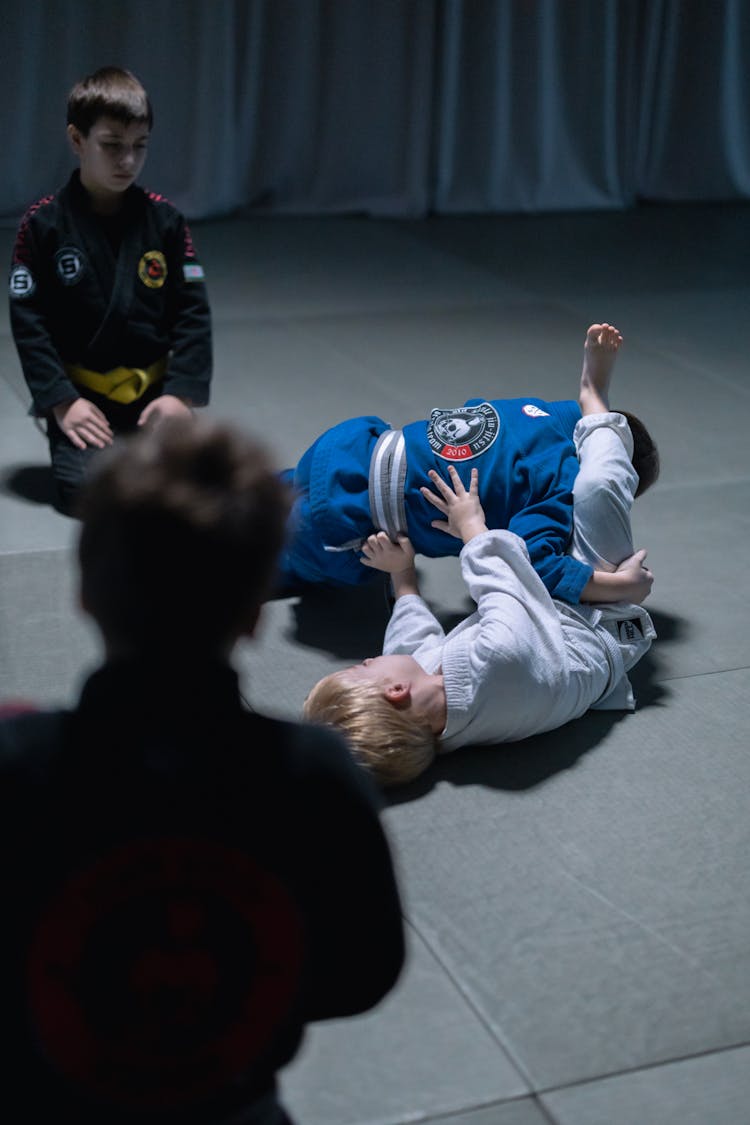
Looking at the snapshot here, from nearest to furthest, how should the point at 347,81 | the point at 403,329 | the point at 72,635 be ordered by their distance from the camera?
the point at 72,635
the point at 403,329
the point at 347,81

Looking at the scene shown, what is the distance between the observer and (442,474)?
8.79 feet

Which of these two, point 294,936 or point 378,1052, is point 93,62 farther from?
point 294,936

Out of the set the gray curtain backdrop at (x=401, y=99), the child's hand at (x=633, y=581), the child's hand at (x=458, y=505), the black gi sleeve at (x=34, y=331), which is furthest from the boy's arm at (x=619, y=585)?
the gray curtain backdrop at (x=401, y=99)

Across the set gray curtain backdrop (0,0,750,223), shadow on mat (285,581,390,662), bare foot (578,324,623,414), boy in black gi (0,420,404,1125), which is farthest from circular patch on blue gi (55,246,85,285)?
gray curtain backdrop (0,0,750,223)

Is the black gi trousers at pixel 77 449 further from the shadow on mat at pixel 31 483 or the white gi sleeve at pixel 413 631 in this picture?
the white gi sleeve at pixel 413 631

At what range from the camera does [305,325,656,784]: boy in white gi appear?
2.18 m

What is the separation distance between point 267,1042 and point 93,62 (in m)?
5.90

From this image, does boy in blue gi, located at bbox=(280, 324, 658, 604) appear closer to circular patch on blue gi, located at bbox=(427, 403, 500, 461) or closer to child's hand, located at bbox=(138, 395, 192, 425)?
circular patch on blue gi, located at bbox=(427, 403, 500, 461)

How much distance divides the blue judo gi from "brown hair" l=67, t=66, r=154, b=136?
1017 millimetres

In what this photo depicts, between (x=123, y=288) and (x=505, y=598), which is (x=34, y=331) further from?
(x=505, y=598)

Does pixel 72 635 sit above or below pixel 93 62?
below

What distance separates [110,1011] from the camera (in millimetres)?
973

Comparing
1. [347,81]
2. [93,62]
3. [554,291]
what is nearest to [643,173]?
[347,81]

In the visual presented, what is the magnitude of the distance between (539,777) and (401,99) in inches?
209
